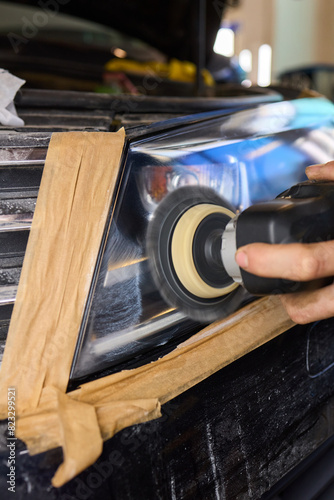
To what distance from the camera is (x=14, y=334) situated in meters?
0.67

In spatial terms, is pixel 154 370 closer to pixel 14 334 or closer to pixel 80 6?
pixel 14 334

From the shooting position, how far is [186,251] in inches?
30.9

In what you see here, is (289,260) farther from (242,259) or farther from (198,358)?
(198,358)

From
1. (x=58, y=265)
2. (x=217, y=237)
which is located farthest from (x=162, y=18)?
(x=58, y=265)

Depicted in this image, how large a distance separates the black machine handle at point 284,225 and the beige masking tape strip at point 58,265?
0.76 ft

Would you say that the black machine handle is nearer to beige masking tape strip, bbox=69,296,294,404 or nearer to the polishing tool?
the polishing tool

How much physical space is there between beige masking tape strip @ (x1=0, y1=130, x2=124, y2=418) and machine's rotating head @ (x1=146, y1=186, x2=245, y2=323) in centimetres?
11

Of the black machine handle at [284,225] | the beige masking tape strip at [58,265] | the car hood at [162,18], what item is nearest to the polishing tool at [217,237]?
the black machine handle at [284,225]

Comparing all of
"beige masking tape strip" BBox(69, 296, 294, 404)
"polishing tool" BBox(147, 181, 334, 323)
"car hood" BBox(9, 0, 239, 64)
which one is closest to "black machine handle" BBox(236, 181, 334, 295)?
"polishing tool" BBox(147, 181, 334, 323)

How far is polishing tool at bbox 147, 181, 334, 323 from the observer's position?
2.23 ft

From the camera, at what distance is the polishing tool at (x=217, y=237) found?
0.68m

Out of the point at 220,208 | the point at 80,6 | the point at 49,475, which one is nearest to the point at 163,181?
the point at 220,208

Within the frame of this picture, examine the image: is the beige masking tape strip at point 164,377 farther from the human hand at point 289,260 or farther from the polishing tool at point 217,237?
the human hand at point 289,260

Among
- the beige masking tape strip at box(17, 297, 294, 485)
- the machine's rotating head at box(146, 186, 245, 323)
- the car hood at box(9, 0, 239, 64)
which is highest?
the car hood at box(9, 0, 239, 64)
